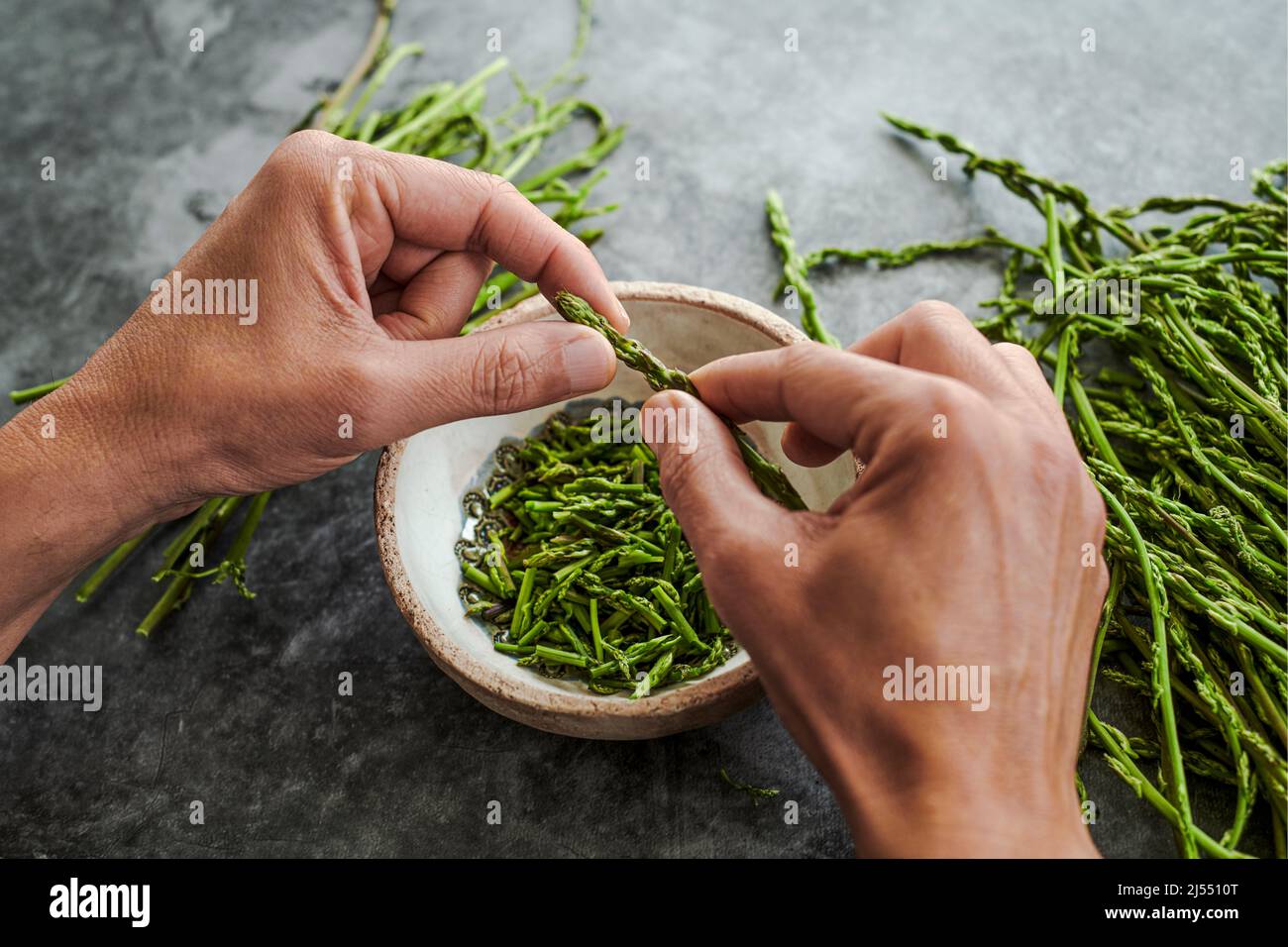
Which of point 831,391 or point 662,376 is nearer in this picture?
point 831,391

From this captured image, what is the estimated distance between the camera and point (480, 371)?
144 centimetres

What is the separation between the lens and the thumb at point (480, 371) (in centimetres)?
142

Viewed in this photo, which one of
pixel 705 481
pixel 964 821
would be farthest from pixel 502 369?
pixel 964 821

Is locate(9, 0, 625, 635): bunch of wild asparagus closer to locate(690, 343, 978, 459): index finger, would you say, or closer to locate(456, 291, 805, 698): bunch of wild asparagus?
locate(456, 291, 805, 698): bunch of wild asparagus

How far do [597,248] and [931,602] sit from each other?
149 cm

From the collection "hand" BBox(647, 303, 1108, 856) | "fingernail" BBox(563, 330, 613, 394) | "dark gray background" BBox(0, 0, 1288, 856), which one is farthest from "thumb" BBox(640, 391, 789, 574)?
"dark gray background" BBox(0, 0, 1288, 856)

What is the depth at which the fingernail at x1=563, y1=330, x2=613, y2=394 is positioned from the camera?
1.47 metres

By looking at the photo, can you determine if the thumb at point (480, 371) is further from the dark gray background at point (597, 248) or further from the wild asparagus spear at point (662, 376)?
the dark gray background at point (597, 248)

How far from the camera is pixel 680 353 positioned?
187 cm
